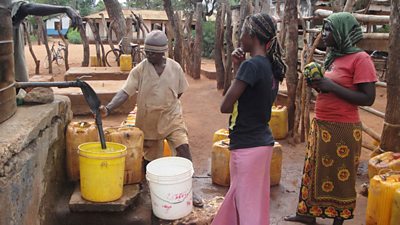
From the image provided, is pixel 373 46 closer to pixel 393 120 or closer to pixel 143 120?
pixel 393 120

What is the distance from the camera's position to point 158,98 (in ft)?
11.8

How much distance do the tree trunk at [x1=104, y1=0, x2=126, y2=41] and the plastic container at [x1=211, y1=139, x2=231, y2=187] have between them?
9.63m

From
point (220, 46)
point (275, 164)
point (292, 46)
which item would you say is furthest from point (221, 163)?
Result: point (220, 46)

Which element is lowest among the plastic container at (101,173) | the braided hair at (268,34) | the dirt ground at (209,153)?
the dirt ground at (209,153)

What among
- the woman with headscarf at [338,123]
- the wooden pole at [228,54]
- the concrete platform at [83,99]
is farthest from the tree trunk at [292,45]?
the wooden pole at [228,54]

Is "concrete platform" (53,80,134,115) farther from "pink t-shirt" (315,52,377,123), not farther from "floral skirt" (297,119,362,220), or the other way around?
"pink t-shirt" (315,52,377,123)

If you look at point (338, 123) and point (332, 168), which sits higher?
point (338, 123)

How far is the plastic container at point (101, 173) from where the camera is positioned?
2.95m

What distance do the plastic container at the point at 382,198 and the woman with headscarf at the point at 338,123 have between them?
0.21m

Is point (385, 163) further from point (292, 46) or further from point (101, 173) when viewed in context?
point (292, 46)

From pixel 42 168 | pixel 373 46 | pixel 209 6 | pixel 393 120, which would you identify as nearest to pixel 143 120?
pixel 42 168

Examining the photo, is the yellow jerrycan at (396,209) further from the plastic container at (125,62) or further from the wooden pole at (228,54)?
the plastic container at (125,62)

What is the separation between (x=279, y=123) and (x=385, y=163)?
2.47 metres

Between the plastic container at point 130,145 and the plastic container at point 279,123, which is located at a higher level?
the plastic container at point 130,145
